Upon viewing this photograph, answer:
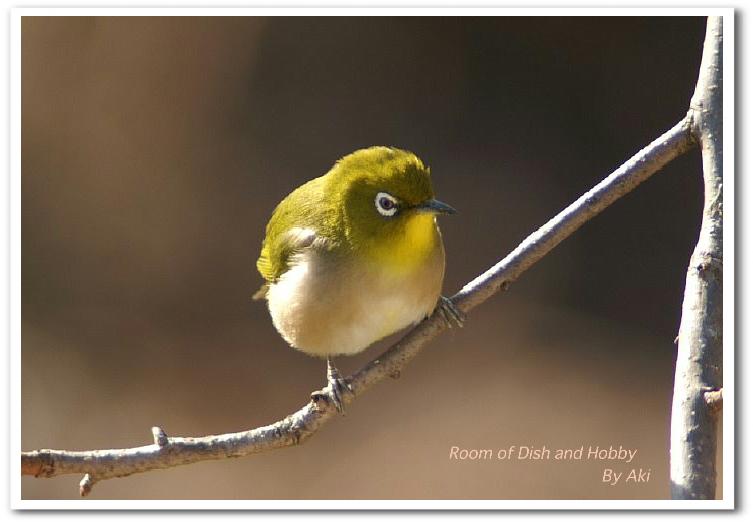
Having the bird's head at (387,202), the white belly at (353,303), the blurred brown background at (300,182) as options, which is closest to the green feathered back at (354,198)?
the bird's head at (387,202)

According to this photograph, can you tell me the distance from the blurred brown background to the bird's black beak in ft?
4.41

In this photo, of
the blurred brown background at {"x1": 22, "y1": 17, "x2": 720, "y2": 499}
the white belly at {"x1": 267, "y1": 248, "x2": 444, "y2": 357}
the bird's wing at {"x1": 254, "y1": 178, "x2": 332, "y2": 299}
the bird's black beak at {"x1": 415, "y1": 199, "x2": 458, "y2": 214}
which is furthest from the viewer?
the blurred brown background at {"x1": 22, "y1": 17, "x2": 720, "y2": 499}

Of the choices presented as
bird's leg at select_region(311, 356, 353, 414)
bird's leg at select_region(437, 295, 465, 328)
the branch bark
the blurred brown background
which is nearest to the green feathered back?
bird's leg at select_region(437, 295, 465, 328)

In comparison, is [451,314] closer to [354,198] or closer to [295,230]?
[354,198]

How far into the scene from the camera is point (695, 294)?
2.44m

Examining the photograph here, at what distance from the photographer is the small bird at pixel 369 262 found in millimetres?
2771

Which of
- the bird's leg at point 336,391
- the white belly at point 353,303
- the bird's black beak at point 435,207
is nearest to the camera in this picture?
the bird's leg at point 336,391

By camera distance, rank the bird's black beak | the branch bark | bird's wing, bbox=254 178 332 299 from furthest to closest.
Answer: bird's wing, bbox=254 178 332 299
the bird's black beak
the branch bark

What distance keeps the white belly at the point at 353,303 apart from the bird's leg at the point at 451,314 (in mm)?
75

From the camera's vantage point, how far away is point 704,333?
2.37 m

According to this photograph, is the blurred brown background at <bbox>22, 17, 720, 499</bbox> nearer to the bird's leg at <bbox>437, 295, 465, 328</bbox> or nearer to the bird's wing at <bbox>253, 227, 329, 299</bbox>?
the bird's wing at <bbox>253, 227, 329, 299</bbox>

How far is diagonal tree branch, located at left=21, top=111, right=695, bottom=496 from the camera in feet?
7.57

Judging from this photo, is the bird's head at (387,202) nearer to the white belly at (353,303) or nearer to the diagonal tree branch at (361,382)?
the white belly at (353,303)
